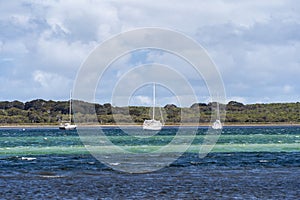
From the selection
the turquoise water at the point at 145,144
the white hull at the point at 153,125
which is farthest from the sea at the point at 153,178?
the white hull at the point at 153,125

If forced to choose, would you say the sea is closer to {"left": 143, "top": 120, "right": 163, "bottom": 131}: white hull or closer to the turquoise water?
the turquoise water

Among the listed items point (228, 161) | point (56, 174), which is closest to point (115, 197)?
point (56, 174)

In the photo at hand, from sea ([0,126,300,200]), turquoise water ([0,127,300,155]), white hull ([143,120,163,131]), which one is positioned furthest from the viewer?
white hull ([143,120,163,131])

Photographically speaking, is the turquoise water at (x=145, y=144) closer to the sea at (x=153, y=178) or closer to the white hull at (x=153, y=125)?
the white hull at (x=153, y=125)

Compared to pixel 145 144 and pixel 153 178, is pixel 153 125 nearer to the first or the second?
pixel 145 144

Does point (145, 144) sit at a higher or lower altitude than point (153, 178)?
higher

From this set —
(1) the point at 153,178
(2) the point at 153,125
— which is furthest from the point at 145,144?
(1) the point at 153,178

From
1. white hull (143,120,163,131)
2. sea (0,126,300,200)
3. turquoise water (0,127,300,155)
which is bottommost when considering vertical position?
sea (0,126,300,200)

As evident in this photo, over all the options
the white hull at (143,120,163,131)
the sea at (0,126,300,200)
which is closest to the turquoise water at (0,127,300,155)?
the white hull at (143,120,163,131)

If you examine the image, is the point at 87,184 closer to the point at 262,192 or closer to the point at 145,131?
the point at 262,192

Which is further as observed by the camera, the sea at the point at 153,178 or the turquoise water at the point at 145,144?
the turquoise water at the point at 145,144

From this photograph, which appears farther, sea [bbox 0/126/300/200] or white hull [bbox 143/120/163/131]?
white hull [bbox 143/120/163/131]

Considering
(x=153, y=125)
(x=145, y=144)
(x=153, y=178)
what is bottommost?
(x=153, y=178)

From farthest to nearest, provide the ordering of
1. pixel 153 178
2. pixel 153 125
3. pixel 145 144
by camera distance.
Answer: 1. pixel 153 125
2. pixel 145 144
3. pixel 153 178
